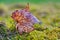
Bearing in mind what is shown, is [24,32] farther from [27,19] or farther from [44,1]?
[44,1]

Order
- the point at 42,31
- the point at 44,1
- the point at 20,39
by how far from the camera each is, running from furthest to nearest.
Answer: the point at 44,1 < the point at 42,31 < the point at 20,39

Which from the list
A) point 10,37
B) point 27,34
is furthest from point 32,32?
point 10,37

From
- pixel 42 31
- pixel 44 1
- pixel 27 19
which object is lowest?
pixel 44 1

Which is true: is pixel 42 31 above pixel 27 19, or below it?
below

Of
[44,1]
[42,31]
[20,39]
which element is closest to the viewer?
[20,39]

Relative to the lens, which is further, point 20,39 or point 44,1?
point 44,1

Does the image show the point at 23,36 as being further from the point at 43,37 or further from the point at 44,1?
the point at 44,1

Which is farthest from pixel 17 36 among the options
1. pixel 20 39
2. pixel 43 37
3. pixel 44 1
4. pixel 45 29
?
pixel 44 1

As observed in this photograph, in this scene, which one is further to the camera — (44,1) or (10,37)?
(44,1)

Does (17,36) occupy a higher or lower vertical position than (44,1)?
higher
